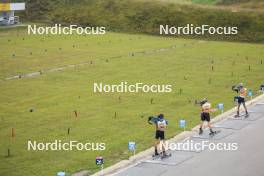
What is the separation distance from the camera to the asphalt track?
71.4ft

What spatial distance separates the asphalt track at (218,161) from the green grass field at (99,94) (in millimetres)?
1784

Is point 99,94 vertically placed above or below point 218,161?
above

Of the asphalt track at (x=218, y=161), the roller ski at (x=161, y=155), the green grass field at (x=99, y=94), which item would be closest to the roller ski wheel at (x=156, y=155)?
the roller ski at (x=161, y=155)

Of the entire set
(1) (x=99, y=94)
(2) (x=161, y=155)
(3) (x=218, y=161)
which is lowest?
(3) (x=218, y=161)

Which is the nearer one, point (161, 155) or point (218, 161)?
point (218, 161)

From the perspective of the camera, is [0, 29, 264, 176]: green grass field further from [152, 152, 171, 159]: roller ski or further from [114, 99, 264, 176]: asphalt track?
[114, 99, 264, 176]: asphalt track

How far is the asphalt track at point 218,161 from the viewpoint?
2175 cm

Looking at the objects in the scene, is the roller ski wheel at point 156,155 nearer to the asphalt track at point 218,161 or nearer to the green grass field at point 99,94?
the asphalt track at point 218,161

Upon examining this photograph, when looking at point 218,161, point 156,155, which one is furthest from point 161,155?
point 218,161

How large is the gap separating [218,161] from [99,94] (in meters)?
15.6

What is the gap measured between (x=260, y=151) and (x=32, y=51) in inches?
1481

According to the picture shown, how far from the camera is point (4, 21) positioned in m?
78.3

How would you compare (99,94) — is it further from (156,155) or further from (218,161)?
(218,161)

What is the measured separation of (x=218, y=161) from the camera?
23.2m
